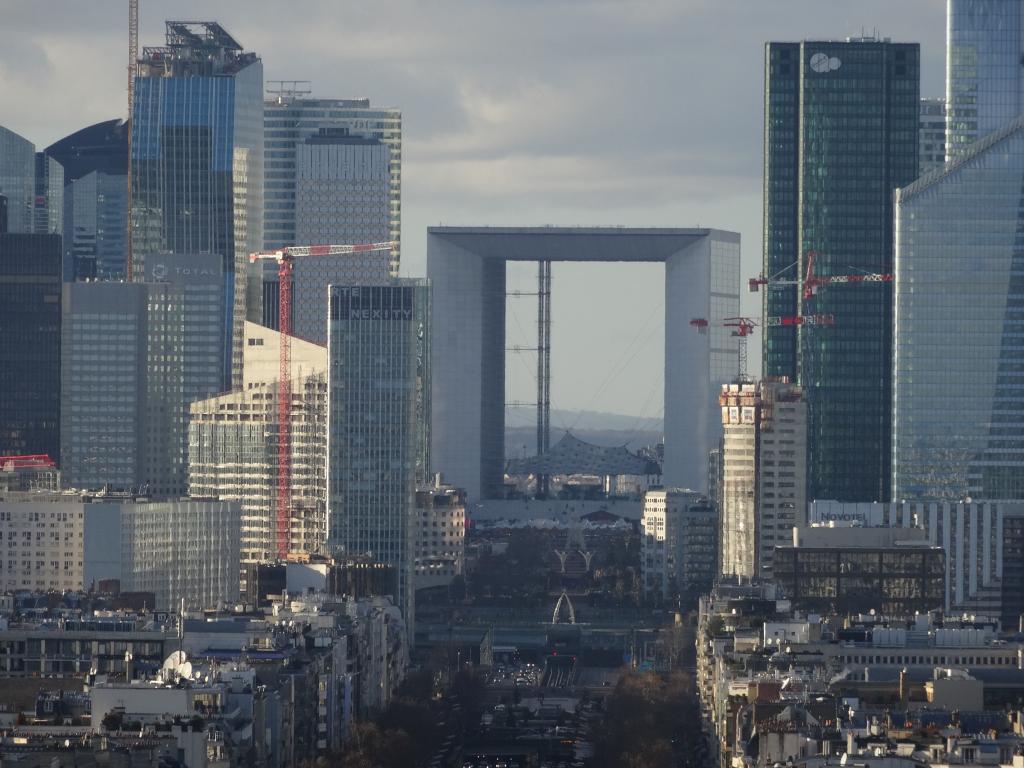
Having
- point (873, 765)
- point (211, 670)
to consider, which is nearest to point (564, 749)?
point (211, 670)

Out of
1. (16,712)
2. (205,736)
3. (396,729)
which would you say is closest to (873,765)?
(205,736)

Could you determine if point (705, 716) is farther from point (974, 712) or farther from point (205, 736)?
point (205, 736)

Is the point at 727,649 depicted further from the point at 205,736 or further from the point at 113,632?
the point at 205,736

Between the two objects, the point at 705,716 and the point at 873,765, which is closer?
the point at 873,765

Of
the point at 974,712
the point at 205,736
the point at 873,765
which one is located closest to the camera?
the point at 873,765

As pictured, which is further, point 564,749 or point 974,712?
point 564,749

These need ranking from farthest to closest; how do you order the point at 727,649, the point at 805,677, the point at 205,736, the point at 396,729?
the point at 727,649
the point at 396,729
the point at 805,677
the point at 205,736
